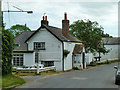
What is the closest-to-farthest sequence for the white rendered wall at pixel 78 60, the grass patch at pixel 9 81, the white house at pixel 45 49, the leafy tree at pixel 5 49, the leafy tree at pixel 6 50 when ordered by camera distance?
the grass patch at pixel 9 81 → the leafy tree at pixel 5 49 → the leafy tree at pixel 6 50 → the white house at pixel 45 49 → the white rendered wall at pixel 78 60

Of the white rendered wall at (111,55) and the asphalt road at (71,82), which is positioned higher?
the white rendered wall at (111,55)

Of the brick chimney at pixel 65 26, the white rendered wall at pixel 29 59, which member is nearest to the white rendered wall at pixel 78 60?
the brick chimney at pixel 65 26

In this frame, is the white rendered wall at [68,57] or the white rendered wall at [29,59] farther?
the white rendered wall at [68,57]

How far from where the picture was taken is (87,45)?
44.8 meters

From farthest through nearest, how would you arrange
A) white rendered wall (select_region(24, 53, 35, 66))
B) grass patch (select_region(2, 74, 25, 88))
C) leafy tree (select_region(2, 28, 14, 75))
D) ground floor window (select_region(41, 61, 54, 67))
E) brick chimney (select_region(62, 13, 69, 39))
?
brick chimney (select_region(62, 13, 69, 39)) < ground floor window (select_region(41, 61, 54, 67)) < white rendered wall (select_region(24, 53, 35, 66)) < leafy tree (select_region(2, 28, 14, 75)) < grass patch (select_region(2, 74, 25, 88))

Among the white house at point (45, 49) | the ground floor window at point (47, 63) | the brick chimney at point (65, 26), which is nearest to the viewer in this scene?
the white house at point (45, 49)

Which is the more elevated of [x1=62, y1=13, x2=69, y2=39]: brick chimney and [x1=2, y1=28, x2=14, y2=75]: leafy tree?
[x1=62, y1=13, x2=69, y2=39]: brick chimney

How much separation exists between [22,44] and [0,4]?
50.0 feet

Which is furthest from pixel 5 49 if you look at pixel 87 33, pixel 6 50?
pixel 87 33

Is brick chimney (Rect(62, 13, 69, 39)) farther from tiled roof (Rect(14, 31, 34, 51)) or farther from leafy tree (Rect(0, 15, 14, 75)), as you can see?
leafy tree (Rect(0, 15, 14, 75))

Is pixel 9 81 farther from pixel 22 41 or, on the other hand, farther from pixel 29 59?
pixel 22 41

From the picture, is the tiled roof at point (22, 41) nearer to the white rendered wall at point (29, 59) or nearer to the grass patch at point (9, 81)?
the white rendered wall at point (29, 59)

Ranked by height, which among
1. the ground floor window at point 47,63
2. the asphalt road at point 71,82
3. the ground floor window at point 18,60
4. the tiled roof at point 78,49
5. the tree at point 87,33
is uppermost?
the tree at point 87,33

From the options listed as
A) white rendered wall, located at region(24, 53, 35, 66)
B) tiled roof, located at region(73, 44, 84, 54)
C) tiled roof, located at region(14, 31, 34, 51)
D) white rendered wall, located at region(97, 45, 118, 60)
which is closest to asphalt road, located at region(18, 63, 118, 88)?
white rendered wall, located at region(24, 53, 35, 66)
